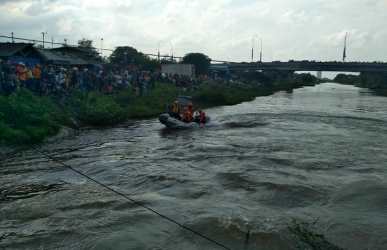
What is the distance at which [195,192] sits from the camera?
12.5 meters

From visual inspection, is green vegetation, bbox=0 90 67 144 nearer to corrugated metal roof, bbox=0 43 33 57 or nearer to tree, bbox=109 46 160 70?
corrugated metal roof, bbox=0 43 33 57

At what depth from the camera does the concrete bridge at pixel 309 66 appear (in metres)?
81.8

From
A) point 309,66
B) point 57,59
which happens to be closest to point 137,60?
point 57,59

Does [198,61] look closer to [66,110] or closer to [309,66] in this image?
[309,66]

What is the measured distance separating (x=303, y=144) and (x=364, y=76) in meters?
124

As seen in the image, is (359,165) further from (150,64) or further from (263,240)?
(150,64)

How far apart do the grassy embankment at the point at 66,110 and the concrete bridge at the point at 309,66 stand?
5484 centimetres

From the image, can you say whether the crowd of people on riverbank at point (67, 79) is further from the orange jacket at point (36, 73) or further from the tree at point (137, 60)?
the tree at point (137, 60)

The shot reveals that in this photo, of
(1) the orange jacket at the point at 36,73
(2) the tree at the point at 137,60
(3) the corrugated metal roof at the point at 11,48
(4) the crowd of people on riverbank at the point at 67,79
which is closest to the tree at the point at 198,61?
(2) the tree at the point at 137,60

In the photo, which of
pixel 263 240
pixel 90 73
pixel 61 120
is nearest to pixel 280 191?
pixel 263 240

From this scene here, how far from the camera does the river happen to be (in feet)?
30.8

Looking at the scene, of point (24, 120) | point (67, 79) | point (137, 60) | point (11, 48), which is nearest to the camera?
point (24, 120)

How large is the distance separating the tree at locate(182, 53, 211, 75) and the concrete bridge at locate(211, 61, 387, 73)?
18.9m

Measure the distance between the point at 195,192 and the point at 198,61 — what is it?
65475 millimetres
